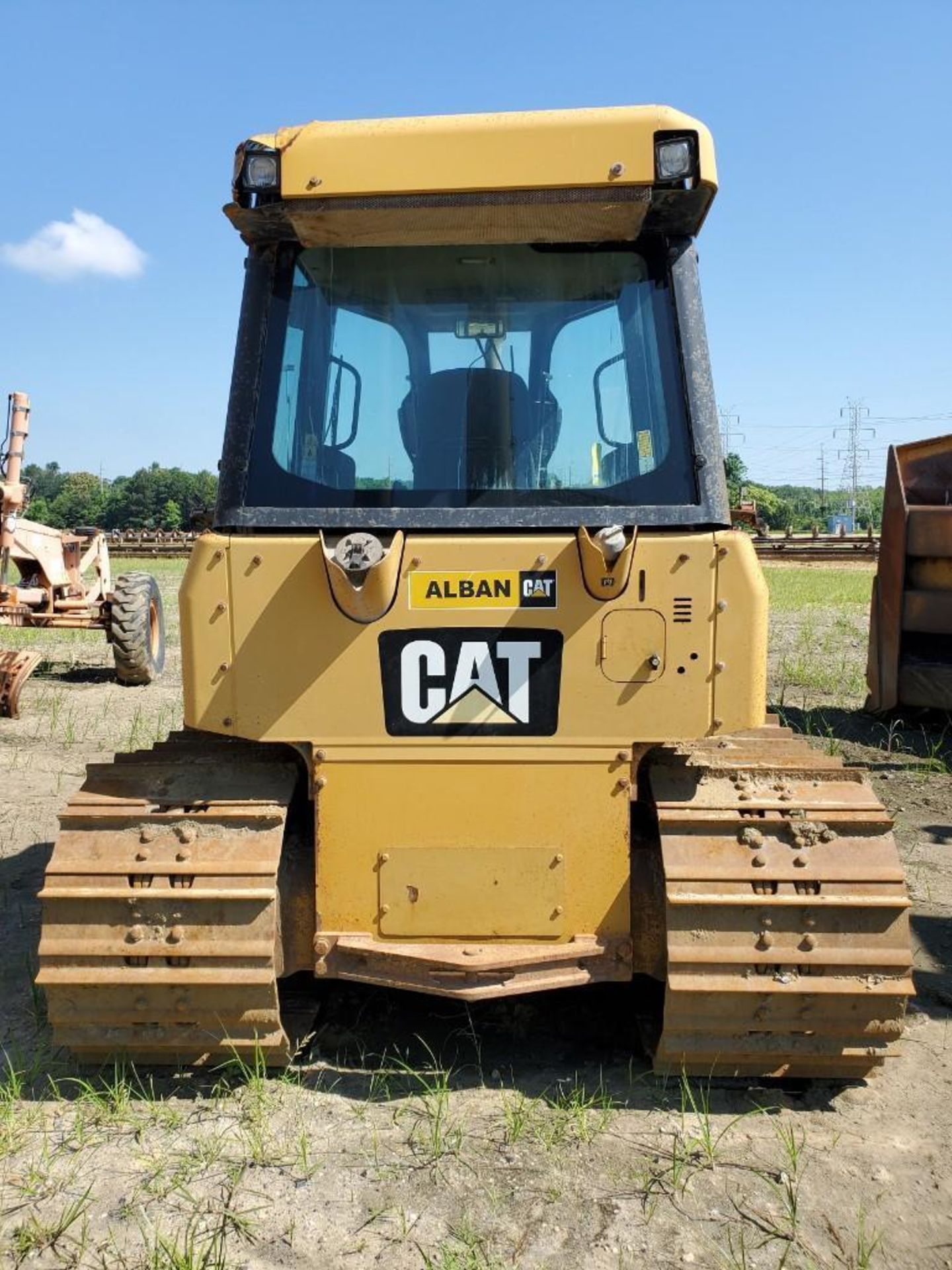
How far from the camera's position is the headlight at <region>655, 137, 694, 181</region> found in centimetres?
303

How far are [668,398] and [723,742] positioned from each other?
114cm

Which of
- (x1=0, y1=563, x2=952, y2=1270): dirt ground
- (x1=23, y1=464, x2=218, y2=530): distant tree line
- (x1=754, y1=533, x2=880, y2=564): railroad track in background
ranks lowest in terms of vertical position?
(x1=0, y1=563, x2=952, y2=1270): dirt ground

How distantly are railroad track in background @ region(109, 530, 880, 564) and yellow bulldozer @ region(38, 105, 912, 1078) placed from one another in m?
30.2

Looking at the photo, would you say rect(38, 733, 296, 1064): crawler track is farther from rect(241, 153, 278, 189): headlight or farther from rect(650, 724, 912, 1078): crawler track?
rect(241, 153, 278, 189): headlight

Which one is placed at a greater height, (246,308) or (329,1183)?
(246,308)

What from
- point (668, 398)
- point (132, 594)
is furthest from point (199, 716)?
point (132, 594)

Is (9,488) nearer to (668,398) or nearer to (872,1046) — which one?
(668,398)

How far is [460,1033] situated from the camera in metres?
3.57

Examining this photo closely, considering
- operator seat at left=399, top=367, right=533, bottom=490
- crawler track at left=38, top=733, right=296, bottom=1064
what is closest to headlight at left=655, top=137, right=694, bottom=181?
operator seat at left=399, top=367, right=533, bottom=490

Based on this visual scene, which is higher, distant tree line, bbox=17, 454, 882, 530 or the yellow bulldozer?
distant tree line, bbox=17, 454, 882, 530

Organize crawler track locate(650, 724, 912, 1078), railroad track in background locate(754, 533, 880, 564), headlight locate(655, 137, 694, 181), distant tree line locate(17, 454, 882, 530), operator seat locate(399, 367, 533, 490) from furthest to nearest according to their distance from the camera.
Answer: distant tree line locate(17, 454, 882, 530) < railroad track in background locate(754, 533, 880, 564) < operator seat locate(399, 367, 533, 490) < headlight locate(655, 137, 694, 181) < crawler track locate(650, 724, 912, 1078)

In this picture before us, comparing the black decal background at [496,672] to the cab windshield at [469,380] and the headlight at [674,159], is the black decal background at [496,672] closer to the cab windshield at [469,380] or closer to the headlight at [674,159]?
the cab windshield at [469,380]

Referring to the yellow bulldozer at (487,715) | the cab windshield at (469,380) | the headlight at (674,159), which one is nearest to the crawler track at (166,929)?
the yellow bulldozer at (487,715)

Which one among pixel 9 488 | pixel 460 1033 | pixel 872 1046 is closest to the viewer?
pixel 872 1046
